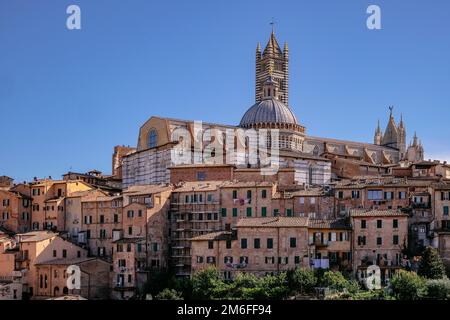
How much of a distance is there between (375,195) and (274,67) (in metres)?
57.4

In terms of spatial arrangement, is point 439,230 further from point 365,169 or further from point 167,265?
point 365,169

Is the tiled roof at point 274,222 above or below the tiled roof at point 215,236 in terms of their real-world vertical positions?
above

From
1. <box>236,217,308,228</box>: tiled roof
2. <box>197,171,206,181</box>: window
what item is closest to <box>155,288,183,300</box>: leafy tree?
<box>236,217,308,228</box>: tiled roof

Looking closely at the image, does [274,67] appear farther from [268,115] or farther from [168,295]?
[168,295]

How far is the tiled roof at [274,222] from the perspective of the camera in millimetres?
50062

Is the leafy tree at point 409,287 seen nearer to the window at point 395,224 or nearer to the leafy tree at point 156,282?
the window at point 395,224

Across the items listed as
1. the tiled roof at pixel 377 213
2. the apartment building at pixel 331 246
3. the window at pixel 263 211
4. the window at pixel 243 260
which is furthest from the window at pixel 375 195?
the window at pixel 243 260

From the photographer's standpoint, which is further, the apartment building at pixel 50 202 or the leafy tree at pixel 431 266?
the apartment building at pixel 50 202

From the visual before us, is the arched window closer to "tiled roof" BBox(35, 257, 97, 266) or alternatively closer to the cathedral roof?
"tiled roof" BBox(35, 257, 97, 266)

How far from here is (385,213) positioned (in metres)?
50.0

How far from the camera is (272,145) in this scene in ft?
271

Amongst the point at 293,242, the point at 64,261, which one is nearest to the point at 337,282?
the point at 293,242

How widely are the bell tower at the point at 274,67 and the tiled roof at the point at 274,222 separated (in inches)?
2244

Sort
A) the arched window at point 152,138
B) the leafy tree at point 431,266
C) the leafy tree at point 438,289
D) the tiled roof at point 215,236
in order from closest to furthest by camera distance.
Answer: the leafy tree at point 438,289, the leafy tree at point 431,266, the tiled roof at point 215,236, the arched window at point 152,138
